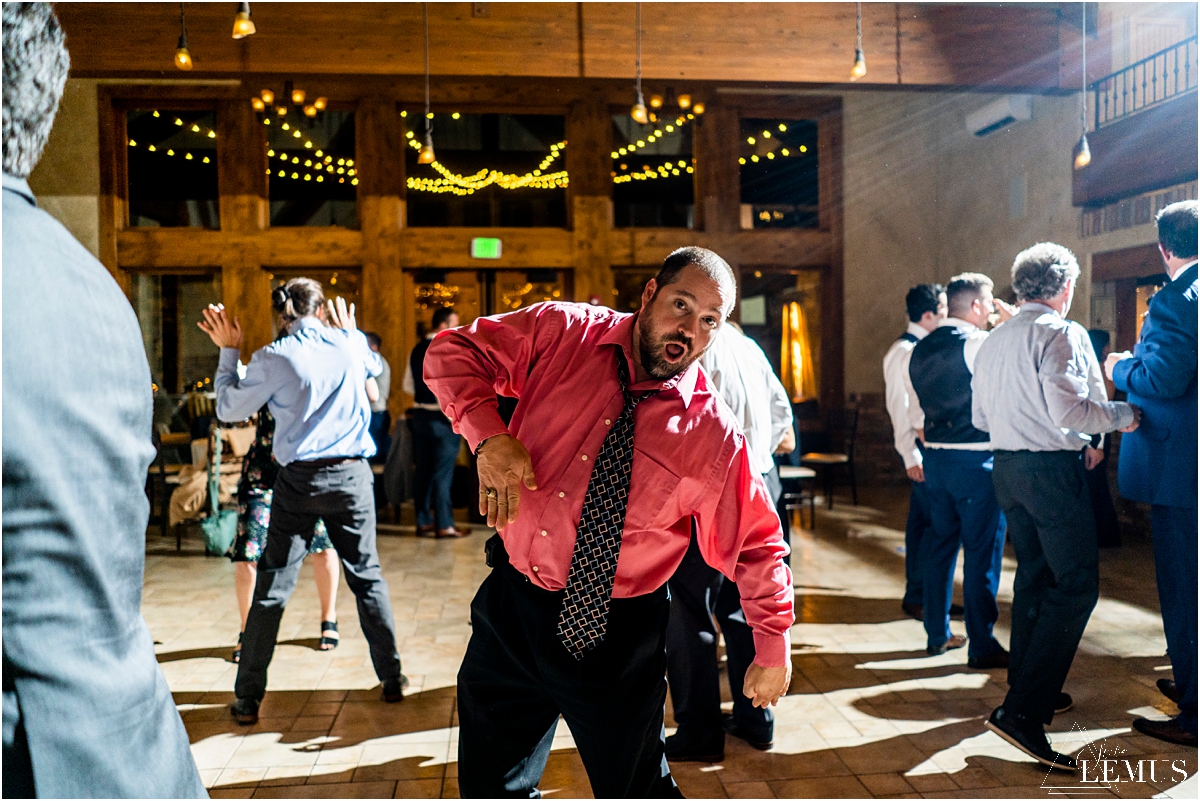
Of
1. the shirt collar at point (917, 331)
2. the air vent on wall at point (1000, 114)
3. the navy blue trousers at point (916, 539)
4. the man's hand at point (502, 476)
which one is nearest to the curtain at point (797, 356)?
the air vent on wall at point (1000, 114)

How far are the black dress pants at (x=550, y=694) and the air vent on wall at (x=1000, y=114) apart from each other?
7.62m

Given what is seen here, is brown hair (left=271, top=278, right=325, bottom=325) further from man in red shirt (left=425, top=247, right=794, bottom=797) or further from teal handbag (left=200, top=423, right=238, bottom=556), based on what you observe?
teal handbag (left=200, top=423, right=238, bottom=556)

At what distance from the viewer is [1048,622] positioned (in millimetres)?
2717

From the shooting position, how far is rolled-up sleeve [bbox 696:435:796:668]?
161cm

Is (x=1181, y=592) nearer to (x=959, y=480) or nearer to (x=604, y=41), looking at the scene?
(x=959, y=480)

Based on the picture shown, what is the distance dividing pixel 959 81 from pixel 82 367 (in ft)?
24.6

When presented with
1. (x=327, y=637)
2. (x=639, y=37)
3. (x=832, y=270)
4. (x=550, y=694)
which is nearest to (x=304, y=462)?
(x=327, y=637)

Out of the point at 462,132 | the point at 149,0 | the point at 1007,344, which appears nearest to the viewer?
the point at 1007,344

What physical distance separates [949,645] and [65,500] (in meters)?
3.84

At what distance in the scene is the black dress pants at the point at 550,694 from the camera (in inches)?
65.3

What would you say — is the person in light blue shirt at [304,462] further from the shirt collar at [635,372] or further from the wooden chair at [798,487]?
the wooden chair at [798,487]

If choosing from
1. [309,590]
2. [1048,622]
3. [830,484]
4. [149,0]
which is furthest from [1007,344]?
[149,0]

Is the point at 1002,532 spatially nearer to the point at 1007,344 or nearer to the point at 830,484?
the point at 1007,344

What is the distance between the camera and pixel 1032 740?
2717 mm
